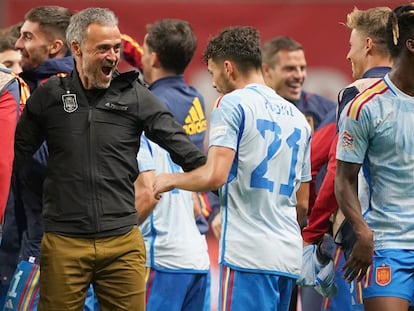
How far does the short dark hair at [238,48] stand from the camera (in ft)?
20.6

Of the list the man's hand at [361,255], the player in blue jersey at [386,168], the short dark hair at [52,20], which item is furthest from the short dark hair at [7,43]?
the man's hand at [361,255]

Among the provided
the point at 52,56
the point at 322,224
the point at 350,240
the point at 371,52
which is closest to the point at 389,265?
the point at 350,240

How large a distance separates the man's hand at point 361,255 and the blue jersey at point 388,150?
0.52ft

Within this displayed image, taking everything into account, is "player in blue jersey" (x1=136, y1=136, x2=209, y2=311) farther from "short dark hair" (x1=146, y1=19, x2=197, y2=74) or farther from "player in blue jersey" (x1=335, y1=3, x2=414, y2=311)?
"player in blue jersey" (x1=335, y1=3, x2=414, y2=311)

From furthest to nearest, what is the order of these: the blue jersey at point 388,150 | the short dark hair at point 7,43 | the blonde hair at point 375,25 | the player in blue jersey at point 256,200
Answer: the short dark hair at point 7,43 → the blonde hair at point 375,25 → the player in blue jersey at point 256,200 → the blue jersey at point 388,150

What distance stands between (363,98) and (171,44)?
2.24 meters

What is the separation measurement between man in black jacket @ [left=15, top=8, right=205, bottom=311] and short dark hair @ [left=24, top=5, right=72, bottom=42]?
1.28m

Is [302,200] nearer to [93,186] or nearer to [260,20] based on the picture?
[93,186]

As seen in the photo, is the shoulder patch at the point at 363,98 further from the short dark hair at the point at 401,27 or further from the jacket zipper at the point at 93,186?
the jacket zipper at the point at 93,186

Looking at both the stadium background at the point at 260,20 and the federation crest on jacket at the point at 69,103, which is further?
the stadium background at the point at 260,20

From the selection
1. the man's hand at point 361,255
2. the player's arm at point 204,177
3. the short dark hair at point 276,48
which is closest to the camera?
the player's arm at point 204,177

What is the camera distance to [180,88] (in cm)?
779

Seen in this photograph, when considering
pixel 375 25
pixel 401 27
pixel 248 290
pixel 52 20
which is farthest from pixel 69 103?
pixel 375 25

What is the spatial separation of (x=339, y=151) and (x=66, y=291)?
1611mm
